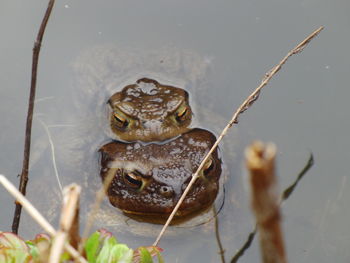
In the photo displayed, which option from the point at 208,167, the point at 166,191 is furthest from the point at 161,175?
the point at 208,167

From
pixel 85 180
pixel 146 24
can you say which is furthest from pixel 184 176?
pixel 146 24

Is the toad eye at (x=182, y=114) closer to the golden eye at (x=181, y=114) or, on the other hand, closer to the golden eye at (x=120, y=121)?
the golden eye at (x=181, y=114)

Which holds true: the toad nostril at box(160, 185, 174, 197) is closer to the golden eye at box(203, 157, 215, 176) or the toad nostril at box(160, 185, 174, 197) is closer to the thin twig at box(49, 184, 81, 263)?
the golden eye at box(203, 157, 215, 176)

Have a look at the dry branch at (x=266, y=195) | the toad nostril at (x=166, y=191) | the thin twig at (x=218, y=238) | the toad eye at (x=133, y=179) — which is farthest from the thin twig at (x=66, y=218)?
the thin twig at (x=218, y=238)

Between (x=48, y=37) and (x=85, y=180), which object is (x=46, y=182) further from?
(x=48, y=37)

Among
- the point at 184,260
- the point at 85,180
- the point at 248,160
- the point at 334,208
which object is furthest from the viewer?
the point at 85,180

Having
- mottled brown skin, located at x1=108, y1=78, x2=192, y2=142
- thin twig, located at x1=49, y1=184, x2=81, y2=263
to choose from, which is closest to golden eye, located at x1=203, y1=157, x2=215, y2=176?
mottled brown skin, located at x1=108, y1=78, x2=192, y2=142

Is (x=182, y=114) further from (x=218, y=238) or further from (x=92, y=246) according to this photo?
(x=92, y=246)
